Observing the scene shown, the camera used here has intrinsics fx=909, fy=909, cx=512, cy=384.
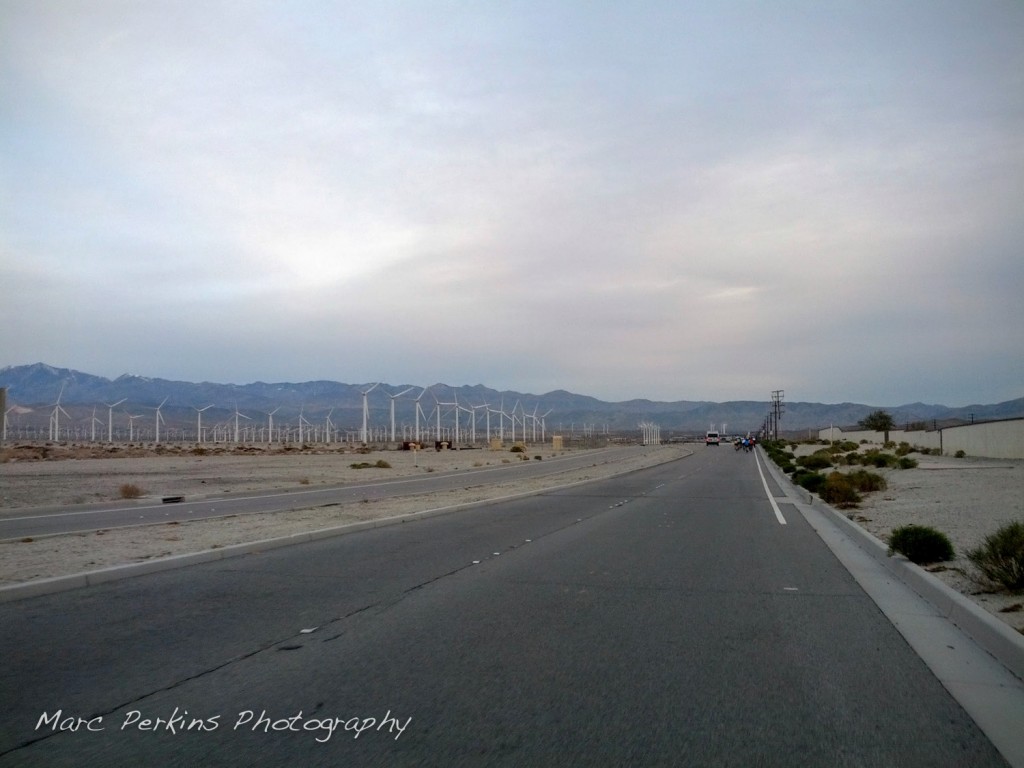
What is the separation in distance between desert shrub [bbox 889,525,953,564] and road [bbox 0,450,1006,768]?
44.4 inches

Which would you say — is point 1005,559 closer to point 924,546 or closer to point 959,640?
point 959,640

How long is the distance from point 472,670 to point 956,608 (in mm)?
5771

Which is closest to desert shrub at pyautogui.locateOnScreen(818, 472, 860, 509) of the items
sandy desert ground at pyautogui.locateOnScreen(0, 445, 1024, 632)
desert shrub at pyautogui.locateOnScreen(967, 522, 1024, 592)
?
sandy desert ground at pyautogui.locateOnScreen(0, 445, 1024, 632)

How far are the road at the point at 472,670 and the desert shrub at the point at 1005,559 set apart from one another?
1.54 metres

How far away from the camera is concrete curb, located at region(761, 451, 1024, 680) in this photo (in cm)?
800

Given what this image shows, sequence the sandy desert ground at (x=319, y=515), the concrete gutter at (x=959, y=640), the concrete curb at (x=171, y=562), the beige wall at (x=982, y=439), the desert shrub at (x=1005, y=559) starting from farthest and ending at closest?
1. the beige wall at (x=982, y=439)
2. the sandy desert ground at (x=319, y=515)
3. the concrete curb at (x=171, y=562)
4. the desert shrub at (x=1005, y=559)
5. the concrete gutter at (x=959, y=640)

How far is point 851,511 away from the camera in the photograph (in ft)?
79.4

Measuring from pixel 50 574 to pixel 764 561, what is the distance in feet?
34.6

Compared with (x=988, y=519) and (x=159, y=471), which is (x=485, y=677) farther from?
(x=159, y=471)

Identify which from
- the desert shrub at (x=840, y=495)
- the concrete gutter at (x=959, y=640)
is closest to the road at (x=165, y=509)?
the desert shrub at (x=840, y=495)

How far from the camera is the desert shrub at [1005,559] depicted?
10.7 metres

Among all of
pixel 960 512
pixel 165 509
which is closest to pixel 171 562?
pixel 165 509

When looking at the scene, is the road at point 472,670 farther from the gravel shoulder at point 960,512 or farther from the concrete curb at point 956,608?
the gravel shoulder at point 960,512

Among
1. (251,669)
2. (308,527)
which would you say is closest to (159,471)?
(308,527)
